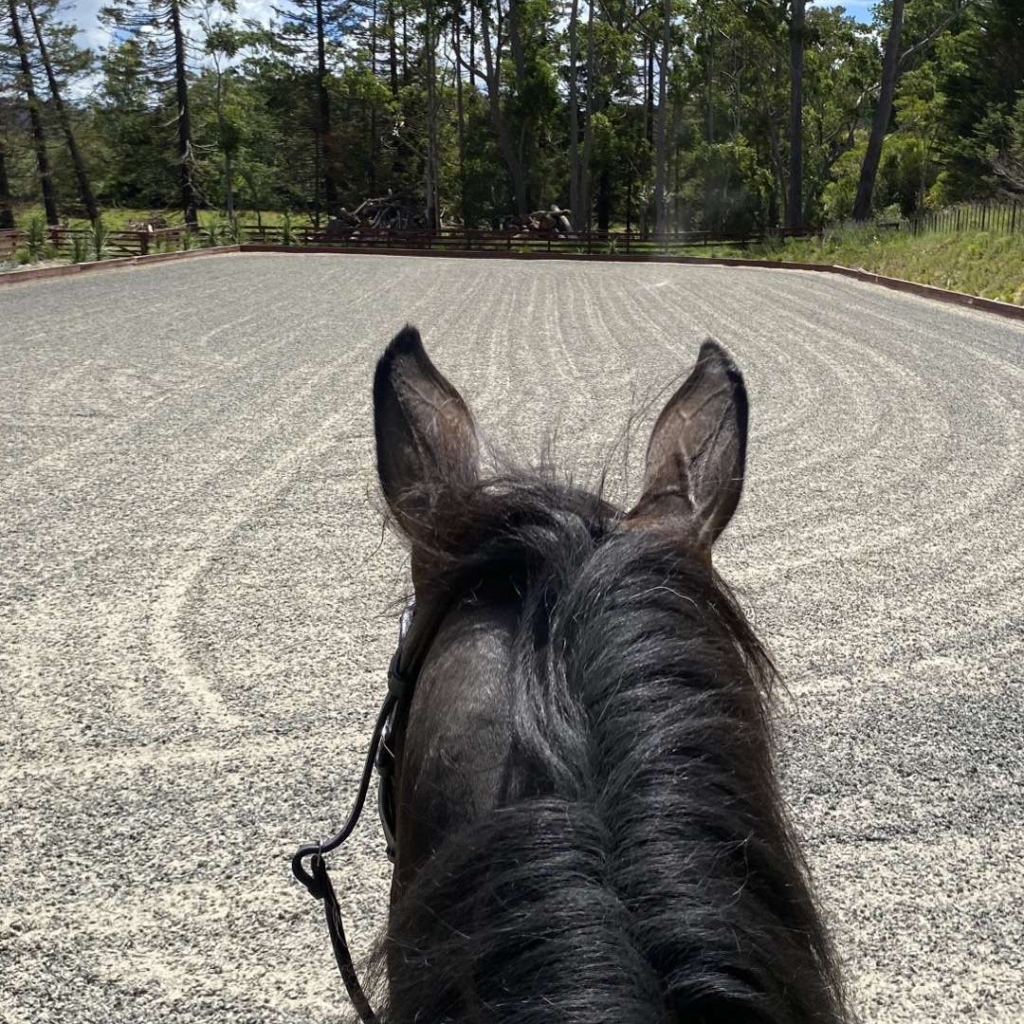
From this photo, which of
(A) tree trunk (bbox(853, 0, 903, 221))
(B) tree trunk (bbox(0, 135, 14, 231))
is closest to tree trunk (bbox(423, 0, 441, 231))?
(B) tree trunk (bbox(0, 135, 14, 231))

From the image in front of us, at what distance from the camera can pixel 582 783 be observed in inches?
31.4

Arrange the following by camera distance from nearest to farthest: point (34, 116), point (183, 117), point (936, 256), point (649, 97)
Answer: point (936, 256) < point (34, 116) < point (183, 117) < point (649, 97)

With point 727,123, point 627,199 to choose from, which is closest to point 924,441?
point 627,199

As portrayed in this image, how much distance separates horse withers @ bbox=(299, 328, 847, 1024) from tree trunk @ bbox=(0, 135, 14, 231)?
1421 inches

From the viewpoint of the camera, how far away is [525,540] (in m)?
1.02

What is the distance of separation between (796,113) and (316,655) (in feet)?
106

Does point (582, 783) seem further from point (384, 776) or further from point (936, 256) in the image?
point (936, 256)

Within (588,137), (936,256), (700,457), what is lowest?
(936,256)

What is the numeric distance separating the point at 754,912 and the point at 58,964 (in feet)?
7.12

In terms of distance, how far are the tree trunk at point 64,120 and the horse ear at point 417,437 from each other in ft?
117

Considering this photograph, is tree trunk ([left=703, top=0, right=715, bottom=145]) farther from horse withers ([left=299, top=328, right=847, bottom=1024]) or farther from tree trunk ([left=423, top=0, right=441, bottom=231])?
horse withers ([left=299, top=328, right=847, bottom=1024])

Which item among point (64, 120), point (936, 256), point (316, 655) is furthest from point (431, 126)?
point (316, 655)

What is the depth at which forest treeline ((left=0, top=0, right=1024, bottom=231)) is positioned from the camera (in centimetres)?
3650

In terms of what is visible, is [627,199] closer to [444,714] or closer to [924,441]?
[924,441]
